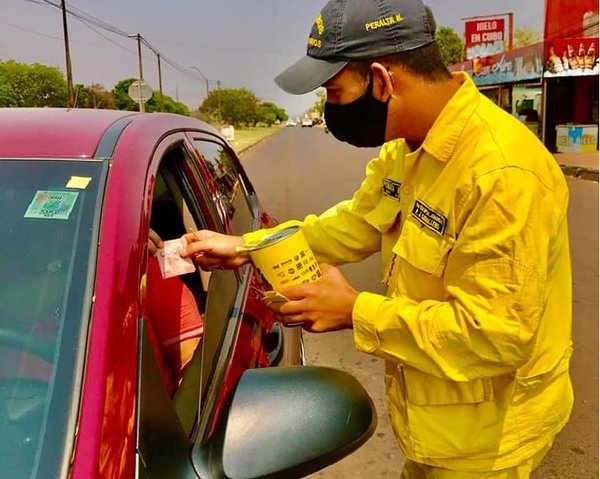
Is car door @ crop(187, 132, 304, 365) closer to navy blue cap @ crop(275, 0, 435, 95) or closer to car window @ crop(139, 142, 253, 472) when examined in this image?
car window @ crop(139, 142, 253, 472)

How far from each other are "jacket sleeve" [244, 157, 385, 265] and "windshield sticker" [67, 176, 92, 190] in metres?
0.64

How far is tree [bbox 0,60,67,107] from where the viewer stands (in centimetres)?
4447

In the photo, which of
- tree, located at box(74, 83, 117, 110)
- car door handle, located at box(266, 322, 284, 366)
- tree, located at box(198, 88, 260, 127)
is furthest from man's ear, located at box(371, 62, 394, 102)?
tree, located at box(198, 88, 260, 127)

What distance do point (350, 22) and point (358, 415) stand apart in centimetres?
87

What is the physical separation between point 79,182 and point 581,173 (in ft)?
47.1

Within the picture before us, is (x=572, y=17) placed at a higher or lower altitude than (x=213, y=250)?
higher

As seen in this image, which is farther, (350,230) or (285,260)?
(350,230)

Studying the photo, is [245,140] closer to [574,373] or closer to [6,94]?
[6,94]

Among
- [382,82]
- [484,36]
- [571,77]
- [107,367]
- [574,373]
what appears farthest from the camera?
[484,36]

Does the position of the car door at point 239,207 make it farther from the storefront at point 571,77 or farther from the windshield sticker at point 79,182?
the storefront at point 571,77

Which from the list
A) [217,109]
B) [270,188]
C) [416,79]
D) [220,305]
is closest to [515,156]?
[416,79]

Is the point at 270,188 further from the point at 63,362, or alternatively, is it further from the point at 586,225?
the point at 63,362

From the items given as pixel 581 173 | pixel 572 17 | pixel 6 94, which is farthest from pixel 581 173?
pixel 6 94

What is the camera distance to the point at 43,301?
1.29m
